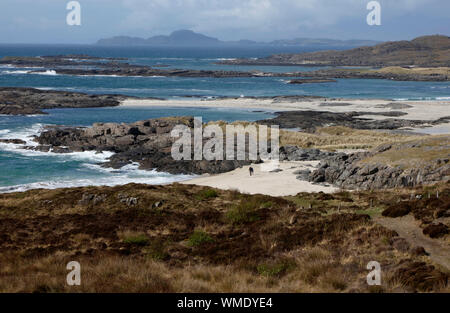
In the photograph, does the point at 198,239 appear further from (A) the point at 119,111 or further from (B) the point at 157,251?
(A) the point at 119,111

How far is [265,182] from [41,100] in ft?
191

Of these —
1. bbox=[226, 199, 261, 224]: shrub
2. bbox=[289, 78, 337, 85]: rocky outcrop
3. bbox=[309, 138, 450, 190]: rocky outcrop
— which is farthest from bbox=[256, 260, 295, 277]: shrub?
bbox=[289, 78, 337, 85]: rocky outcrop

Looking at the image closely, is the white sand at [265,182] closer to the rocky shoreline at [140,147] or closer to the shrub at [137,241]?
the rocky shoreline at [140,147]

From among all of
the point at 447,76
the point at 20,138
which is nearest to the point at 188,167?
the point at 20,138

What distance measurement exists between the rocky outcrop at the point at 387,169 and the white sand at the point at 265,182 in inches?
64.8

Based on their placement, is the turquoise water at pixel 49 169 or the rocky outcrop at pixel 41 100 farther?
the rocky outcrop at pixel 41 100

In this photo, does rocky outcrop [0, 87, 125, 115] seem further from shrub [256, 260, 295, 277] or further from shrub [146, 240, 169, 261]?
shrub [256, 260, 295, 277]

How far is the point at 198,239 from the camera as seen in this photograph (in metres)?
14.2

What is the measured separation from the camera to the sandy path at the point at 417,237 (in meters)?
11.5

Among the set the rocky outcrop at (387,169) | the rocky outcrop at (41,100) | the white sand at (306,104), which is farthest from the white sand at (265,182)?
the rocky outcrop at (41,100)

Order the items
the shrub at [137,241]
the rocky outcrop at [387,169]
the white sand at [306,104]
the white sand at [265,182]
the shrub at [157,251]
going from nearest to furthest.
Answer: the shrub at [157,251] < the shrub at [137,241] < the rocky outcrop at [387,169] < the white sand at [265,182] < the white sand at [306,104]

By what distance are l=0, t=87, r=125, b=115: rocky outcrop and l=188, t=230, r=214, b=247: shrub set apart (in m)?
60.5

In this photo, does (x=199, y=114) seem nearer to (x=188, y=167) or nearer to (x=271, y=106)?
(x=271, y=106)
